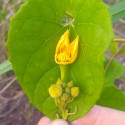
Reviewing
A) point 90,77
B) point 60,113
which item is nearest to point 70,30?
point 90,77

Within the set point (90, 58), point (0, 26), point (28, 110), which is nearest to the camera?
point (90, 58)

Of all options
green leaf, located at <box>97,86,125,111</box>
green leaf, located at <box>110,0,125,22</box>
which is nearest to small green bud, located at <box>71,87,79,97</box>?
green leaf, located at <box>97,86,125,111</box>

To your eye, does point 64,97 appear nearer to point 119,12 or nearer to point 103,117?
point 103,117

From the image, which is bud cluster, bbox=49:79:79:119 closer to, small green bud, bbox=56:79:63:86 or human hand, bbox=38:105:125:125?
small green bud, bbox=56:79:63:86

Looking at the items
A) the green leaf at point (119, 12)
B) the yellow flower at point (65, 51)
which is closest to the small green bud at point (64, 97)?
the yellow flower at point (65, 51)

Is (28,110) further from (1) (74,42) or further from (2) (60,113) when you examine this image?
(1) (74,42)

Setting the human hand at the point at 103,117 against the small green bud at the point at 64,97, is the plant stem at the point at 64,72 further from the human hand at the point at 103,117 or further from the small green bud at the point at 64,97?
the human hand at the point at 103,117
